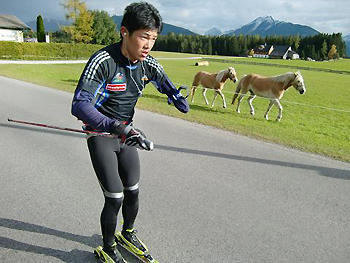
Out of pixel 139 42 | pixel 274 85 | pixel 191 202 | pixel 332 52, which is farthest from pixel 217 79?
pixel 332 52

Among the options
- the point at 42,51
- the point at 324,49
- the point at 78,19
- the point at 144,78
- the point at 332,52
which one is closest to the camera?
the point at 144,78

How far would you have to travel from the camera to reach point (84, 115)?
2.26 metres

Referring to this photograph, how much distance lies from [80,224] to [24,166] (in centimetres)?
231

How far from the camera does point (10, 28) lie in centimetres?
5372

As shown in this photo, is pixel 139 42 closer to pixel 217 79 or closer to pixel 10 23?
pixel 217 79

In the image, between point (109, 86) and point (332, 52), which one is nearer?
point (109, 86)

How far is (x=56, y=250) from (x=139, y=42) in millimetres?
2217

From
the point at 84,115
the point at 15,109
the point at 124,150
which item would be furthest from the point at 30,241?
the point at 15,109

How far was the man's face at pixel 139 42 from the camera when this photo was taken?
2.41 m

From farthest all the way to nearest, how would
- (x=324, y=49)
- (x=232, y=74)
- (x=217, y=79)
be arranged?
1. (x=324, y=49)
2. (x=217, y=79)
3. (x=232, y=74)

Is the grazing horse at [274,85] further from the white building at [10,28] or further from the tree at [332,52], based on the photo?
the tree at [332,52]

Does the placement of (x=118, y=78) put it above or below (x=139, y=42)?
below

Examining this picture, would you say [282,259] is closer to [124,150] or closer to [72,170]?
[124,150]

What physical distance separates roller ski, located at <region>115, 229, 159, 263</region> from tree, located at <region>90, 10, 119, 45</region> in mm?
63644
